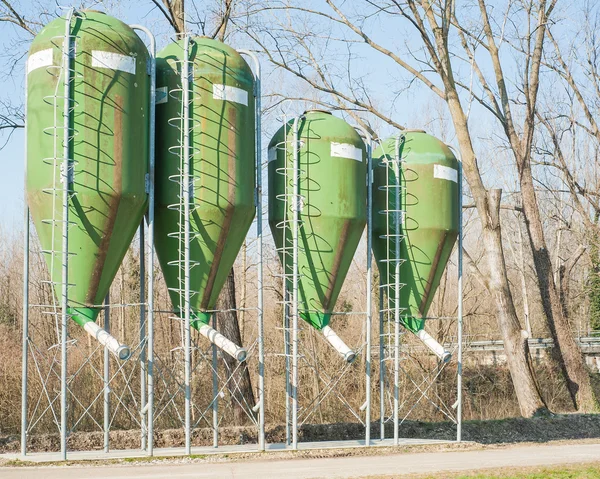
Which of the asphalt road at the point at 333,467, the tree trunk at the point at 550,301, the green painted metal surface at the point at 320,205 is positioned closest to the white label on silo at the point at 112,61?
the green painted metal surface at the point at 320,205

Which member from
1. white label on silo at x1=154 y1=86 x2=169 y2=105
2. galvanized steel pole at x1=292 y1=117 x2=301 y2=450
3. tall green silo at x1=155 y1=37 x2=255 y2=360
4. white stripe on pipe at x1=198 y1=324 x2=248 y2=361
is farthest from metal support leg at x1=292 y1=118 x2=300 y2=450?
white label on silo at x1=154 y1=86 x2=169 y2=105

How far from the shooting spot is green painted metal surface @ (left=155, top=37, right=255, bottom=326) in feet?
42.2

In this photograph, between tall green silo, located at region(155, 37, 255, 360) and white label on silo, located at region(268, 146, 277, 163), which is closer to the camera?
tall green silo, located at region(155, 37, 255, 360)

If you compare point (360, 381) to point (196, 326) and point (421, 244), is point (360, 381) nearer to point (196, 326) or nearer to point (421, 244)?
point (421, 244)

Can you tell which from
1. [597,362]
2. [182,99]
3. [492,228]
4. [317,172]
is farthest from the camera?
[597,362]

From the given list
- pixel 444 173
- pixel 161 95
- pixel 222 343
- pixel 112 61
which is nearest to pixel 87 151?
pixel 112 61

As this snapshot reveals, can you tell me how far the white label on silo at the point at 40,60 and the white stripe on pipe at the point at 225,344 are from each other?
4.68 m

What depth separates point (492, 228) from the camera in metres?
20.9

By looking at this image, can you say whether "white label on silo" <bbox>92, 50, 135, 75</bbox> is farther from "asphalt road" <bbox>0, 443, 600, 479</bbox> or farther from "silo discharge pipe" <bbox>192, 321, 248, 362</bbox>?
"asphalt road" <bbox>0, 443, 600, 479</bbox>

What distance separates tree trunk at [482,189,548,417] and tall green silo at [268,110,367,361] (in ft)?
24.5

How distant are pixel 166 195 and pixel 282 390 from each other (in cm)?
995

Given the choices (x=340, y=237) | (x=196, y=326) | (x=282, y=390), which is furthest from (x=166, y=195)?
(x=282, y=390)

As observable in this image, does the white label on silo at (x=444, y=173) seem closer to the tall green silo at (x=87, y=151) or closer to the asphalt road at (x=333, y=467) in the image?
the asphalt road at (x=333, y=467)

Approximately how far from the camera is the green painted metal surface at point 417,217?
15.2 metres
